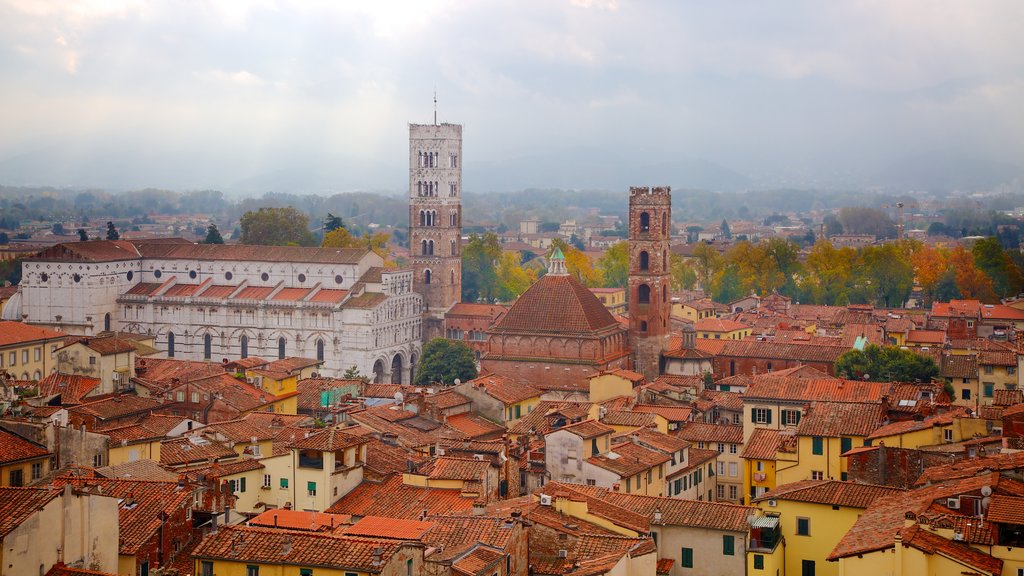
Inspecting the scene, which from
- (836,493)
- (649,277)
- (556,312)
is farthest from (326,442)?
(649,277)

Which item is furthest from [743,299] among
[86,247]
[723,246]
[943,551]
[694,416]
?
[943,551]

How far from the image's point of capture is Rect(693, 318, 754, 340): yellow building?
73.6 meters

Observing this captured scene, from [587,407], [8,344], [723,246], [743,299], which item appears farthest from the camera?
[723,246]

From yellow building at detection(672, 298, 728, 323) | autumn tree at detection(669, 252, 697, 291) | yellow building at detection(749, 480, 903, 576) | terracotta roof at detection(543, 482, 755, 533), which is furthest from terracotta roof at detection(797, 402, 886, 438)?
autumn tree at detection(669, 252, 697, 291)

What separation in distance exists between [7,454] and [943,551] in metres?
19.6

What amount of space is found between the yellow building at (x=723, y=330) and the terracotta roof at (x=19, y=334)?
34627mm

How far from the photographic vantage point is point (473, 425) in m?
A: 41.8

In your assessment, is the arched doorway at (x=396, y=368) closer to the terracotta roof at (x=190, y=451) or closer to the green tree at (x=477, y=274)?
the green tree at (x=477, y=274)

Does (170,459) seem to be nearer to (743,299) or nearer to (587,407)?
(587,407)

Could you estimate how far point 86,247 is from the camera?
84000mm

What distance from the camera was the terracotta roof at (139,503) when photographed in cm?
2289

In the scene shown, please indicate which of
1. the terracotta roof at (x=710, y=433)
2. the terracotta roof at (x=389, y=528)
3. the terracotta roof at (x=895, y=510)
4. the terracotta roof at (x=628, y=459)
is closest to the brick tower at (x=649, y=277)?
the terracotta roof at (x=710, y=433)

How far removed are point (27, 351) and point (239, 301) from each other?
29169 millimetres

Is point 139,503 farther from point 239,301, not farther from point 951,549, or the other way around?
point 239,301
